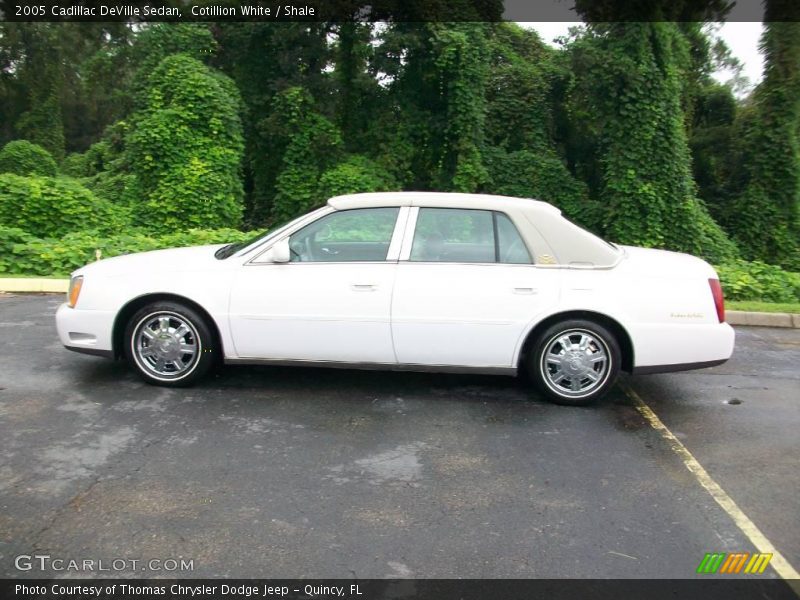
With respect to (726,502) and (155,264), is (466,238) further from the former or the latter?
(726,502)

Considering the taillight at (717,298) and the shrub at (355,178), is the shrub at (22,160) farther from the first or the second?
the taillight at (717,298)

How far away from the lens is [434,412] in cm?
518

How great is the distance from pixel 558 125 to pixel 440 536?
2060 centimetres

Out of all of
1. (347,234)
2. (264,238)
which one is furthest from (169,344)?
(347,234)

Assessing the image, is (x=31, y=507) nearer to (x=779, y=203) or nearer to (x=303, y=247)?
(x=303, y=247)

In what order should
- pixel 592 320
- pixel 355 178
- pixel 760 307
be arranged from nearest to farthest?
1. pixel 592 320
2. pixel 760 307
3. pixel 355 178

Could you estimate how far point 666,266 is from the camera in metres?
5.50

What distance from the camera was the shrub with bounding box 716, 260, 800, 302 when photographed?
428 inches

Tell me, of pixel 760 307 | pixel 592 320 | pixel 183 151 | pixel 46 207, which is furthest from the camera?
pixel 183 151

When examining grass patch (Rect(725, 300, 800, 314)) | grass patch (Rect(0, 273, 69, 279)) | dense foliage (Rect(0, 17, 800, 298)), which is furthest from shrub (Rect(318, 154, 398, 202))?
grass patch (Rect(725, 300, 800, 314))

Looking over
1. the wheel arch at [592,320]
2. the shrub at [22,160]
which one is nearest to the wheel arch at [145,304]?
the wheel arch at [592,320]

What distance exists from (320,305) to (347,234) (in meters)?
0.63

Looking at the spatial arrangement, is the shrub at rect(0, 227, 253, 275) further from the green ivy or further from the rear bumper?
the green ivy
